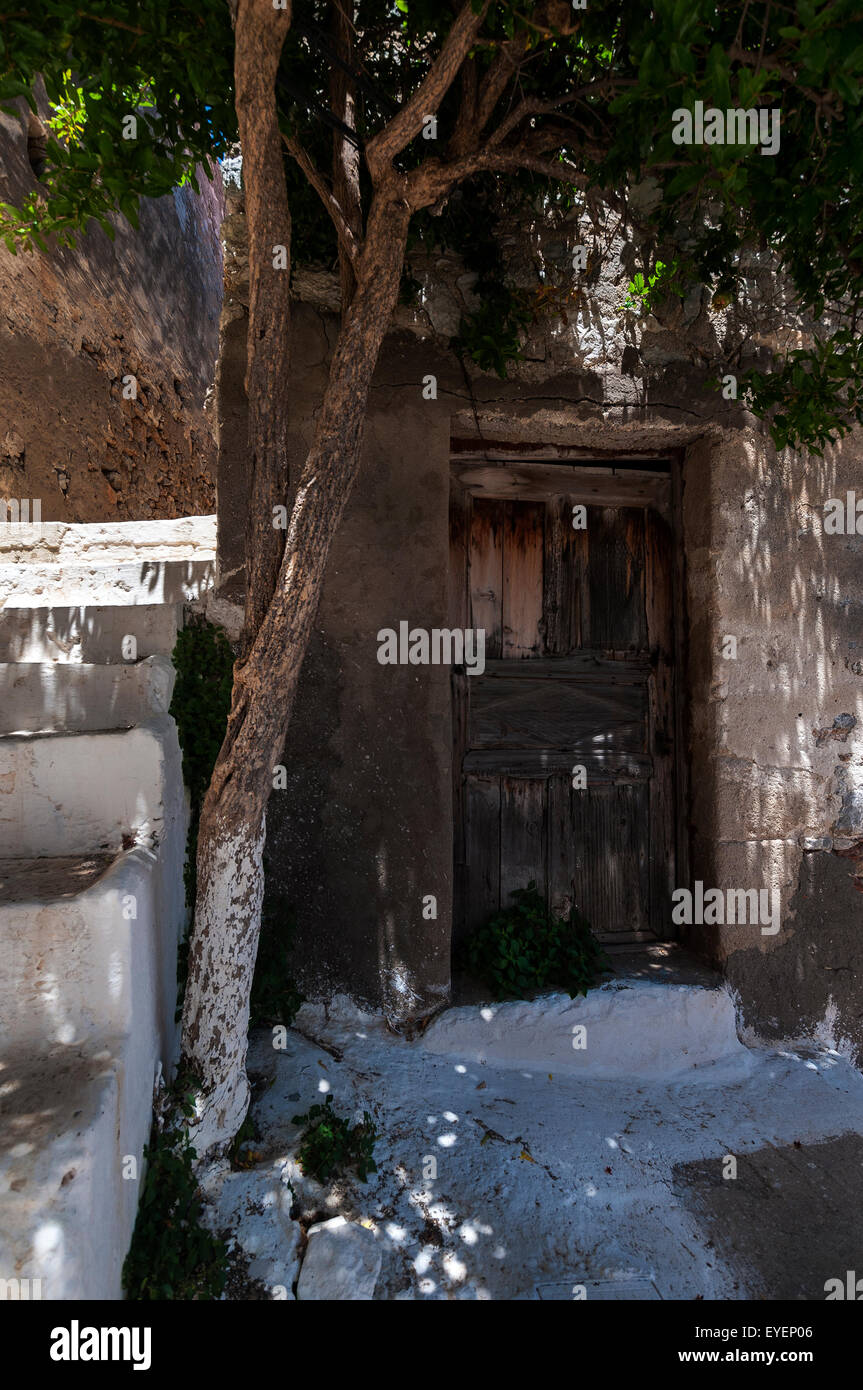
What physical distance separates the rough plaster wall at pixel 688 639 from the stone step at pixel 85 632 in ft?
1.44

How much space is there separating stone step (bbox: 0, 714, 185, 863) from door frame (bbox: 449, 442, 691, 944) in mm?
1524

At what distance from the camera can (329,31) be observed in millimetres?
2545

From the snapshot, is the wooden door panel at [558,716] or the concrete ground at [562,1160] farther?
the wooden door panel at [558,716]

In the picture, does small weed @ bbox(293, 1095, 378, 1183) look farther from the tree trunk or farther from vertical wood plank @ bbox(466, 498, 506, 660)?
vertical wood plank @ bbox(466, 498, 506, 660)

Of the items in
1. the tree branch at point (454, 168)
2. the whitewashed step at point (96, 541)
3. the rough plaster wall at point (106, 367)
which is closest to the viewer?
the tree branch at point (454, 168)

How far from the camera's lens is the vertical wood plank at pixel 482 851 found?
3.34 metres

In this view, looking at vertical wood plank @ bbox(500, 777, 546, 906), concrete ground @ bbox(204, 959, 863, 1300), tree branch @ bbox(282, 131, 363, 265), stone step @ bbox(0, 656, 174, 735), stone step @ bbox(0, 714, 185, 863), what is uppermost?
tree branch @ bbox(282, 131, 363, 265)

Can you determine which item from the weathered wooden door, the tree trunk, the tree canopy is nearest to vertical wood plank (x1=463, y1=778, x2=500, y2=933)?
the weathered wooden door

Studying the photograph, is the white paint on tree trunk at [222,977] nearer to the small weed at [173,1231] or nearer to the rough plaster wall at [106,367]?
the small weed at [173,1231]

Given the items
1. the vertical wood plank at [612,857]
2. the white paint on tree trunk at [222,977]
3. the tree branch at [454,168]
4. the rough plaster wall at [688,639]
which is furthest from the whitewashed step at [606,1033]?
the tree branch at [454,168]

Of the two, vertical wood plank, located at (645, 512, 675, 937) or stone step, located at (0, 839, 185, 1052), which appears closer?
stone step, located at (0, 839, 185, 1052)

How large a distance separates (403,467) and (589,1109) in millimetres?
2600

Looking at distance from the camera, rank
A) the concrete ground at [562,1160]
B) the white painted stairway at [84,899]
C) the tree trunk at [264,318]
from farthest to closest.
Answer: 1. the concrete ground at [562,1160]
2. the tree trunk at [264,318]
3. the white painted stairway at [84,899]

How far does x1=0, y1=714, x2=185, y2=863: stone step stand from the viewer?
2.14m
